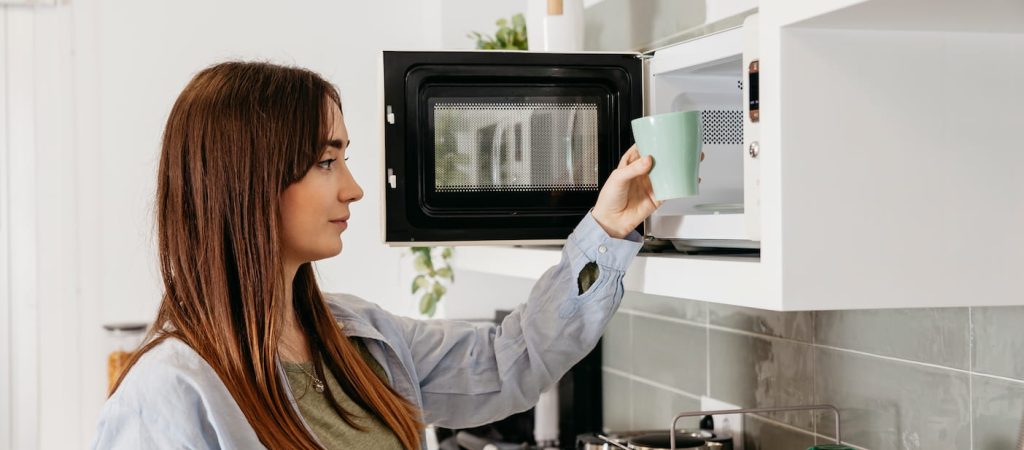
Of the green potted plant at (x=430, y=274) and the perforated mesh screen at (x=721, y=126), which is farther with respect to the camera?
the green potted plant at (x=430, y=274)

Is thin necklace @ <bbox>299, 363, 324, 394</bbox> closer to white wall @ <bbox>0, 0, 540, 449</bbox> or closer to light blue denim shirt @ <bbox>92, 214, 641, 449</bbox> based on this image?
light blue denim shirt @ <bbox>92, 214, 641, 449</bbox>

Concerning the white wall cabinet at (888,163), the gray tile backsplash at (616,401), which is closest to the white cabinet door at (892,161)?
the white wall cabinet at (888,163)

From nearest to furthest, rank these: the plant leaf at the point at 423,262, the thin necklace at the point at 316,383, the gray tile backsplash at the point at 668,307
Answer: the thin necklace at the point at 316,383 → the gray tile backsplash at the point at 668,307 → the plant leaf at the point at 423,262

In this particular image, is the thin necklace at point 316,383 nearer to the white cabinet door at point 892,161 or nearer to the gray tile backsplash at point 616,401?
the white cabinet door at point 892,161

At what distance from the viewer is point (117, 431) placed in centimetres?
106

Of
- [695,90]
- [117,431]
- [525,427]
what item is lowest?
[525,427]

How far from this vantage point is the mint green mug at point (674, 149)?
1030 mm

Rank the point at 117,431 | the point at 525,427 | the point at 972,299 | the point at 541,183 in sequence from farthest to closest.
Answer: the point at 525,427, the point at 541,183, the point at 117,431, the point at 972,299

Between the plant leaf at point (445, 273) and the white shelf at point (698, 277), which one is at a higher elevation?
the white shelf at point (698, 277)

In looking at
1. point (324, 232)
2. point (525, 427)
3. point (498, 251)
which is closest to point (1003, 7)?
point (324, 232)

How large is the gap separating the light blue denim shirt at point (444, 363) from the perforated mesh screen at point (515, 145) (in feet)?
0.34

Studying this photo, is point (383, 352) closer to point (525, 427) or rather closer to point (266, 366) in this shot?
point (266, 366)

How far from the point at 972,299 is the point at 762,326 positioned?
2.11 ft

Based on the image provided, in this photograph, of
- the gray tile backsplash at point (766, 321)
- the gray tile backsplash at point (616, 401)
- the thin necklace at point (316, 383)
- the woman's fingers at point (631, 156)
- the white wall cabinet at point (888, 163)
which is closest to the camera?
the white wall cabinet at point (888, 163)
